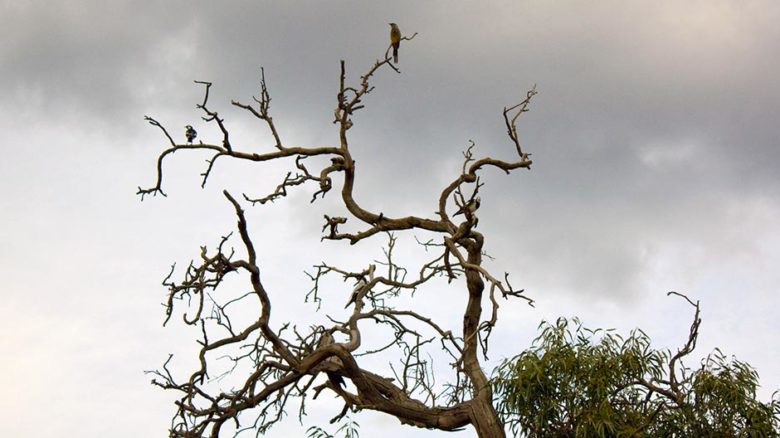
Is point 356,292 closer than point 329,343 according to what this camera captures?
No

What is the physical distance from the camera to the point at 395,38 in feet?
28.2

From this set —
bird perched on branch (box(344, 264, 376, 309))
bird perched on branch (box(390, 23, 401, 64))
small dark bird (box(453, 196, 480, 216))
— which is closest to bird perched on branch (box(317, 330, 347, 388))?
bird perched on branch (box(344, 264, 376, 309))


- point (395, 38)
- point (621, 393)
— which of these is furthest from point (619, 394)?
point (395, 38)

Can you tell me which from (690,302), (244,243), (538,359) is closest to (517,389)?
(538,359)

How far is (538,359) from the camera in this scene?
7754 millimetres

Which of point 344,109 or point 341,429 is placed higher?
point 344,109

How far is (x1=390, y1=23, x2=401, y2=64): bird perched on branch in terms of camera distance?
28.1ft

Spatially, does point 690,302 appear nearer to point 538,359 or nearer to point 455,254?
point 538,359

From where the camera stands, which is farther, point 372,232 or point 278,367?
point 372,232

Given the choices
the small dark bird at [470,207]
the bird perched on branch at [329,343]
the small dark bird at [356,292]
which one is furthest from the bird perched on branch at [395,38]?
the bird perched on branch at [329,343]

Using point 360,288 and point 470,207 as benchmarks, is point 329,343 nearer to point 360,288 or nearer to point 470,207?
point 360,288

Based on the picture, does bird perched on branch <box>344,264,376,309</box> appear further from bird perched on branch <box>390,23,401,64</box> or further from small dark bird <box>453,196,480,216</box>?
bird perched on branch <box>390,23,401,64</box>

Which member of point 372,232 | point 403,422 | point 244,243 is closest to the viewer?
point 244,243

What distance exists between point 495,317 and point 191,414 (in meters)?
2.58
